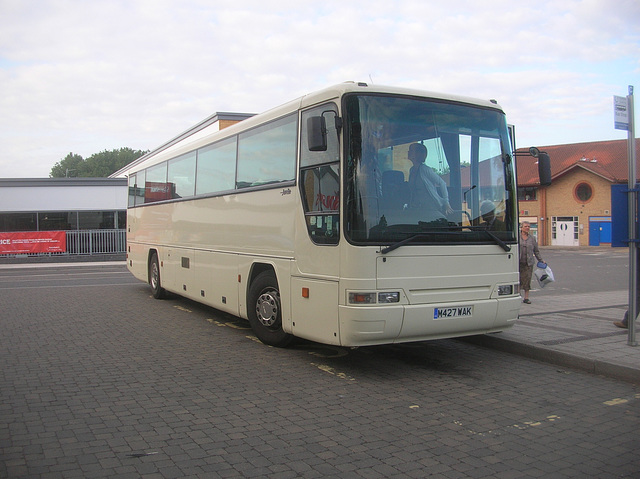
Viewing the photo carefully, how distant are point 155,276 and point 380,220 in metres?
9.07

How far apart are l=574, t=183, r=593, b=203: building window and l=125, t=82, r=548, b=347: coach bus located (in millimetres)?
50211

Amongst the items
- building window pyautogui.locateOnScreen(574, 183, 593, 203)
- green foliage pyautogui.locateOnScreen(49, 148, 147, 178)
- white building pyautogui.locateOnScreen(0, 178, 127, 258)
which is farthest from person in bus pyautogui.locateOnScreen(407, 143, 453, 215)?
green foliage pyautogui.locateOnScreen(49, 148, 147, 178)

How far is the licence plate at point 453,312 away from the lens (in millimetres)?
6840

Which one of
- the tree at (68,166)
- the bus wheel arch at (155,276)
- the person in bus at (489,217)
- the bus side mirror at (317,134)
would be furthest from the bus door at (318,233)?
the tree at (68,166)

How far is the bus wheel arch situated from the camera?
14.1m

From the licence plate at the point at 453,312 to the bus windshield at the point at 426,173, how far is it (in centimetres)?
80

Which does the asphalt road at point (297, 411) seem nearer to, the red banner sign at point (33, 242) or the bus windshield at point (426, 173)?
the bus windshield at point (426, 173)

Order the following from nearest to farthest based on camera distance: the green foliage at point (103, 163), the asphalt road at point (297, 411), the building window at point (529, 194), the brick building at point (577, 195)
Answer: the asphalt road at point (297, 411)
the brick building at point (577, 195)
the building window at point (529, 194)
the green foliage at point (103, 163)

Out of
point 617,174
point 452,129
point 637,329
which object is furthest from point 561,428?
point 617,174

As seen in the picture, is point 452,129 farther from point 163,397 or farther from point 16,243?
point 16,243

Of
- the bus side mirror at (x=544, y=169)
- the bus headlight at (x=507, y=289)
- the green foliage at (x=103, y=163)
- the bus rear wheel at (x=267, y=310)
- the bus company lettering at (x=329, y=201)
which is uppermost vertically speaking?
the green foliage at (x=103, y=163)

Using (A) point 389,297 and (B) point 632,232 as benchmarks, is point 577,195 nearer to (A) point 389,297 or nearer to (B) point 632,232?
(B) point 632,232

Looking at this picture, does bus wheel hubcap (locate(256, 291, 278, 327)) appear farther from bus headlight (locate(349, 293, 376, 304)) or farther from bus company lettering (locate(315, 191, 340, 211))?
bus headlight (locate(349, 293, 376, 304))

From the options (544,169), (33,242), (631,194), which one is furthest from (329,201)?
(33,242)
